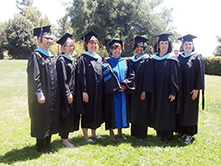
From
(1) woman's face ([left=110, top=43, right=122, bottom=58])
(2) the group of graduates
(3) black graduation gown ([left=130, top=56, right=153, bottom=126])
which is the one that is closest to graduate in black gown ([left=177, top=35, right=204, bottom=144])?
(2) the group of graduates

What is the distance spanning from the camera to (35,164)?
356 cm

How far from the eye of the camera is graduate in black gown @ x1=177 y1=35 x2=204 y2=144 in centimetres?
430

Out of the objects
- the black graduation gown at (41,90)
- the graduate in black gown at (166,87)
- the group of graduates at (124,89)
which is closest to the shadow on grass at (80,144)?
the group of graduates at (124,89)

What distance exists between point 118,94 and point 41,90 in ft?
5.39

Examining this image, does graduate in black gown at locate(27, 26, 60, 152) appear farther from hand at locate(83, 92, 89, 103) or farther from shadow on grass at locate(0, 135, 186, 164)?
hand at locate(83, 92, 89, 103)

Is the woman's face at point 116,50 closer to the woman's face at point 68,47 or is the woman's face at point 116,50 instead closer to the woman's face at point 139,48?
the woman's face at point 139,48

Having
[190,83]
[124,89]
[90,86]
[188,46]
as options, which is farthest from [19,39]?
[190,83]

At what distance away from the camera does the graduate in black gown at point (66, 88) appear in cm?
400

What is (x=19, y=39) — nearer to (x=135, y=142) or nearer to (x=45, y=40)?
(x=45, y=40)

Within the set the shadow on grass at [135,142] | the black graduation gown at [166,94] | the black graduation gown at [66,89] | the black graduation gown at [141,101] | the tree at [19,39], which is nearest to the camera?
the black graduation gown at [66,89]

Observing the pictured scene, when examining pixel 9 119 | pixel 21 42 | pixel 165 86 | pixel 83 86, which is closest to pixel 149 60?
pixel 165 86

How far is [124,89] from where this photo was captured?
4.52m

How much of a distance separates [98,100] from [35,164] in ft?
5.38

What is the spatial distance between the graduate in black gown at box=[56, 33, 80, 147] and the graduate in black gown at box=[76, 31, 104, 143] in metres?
0.14
